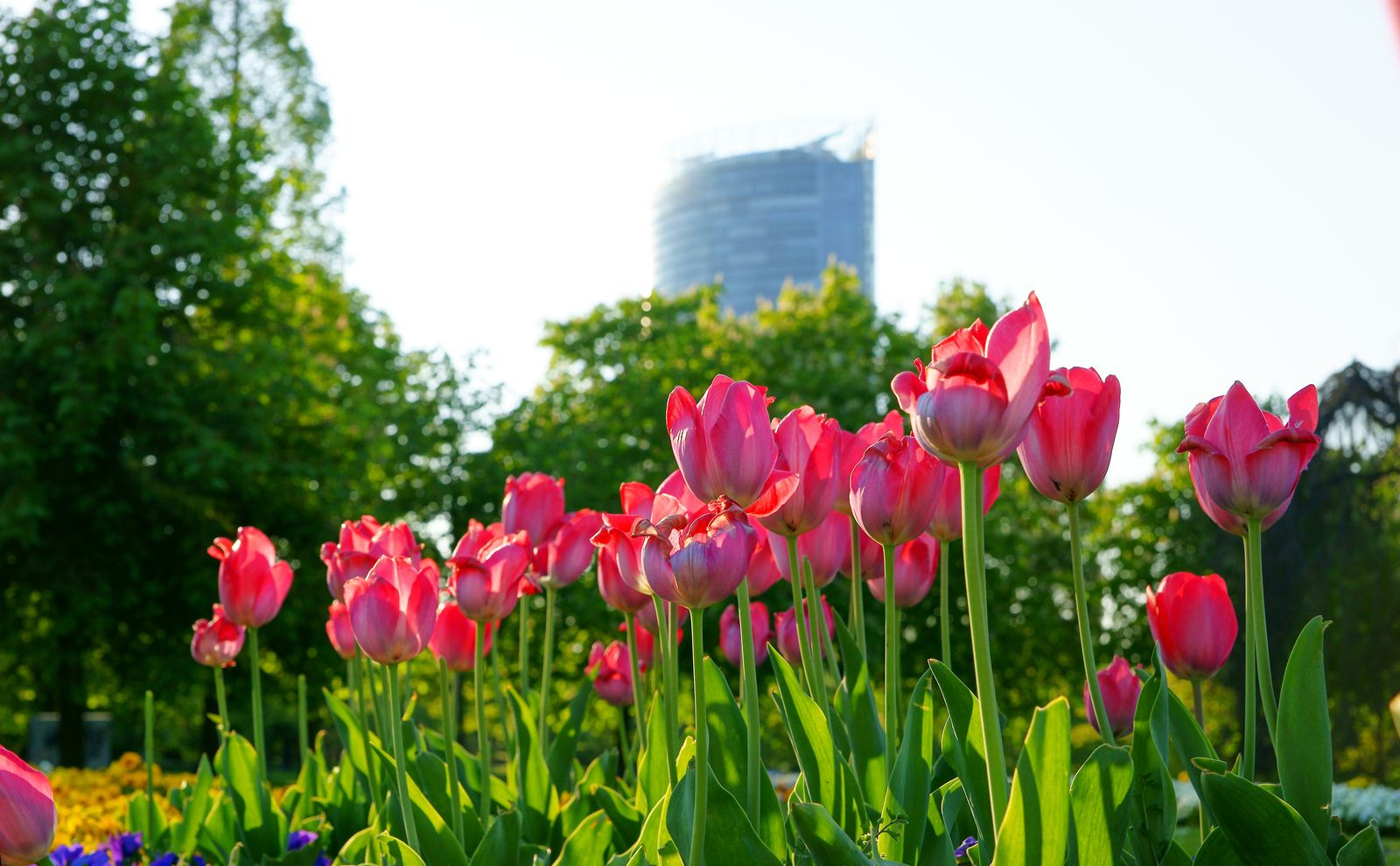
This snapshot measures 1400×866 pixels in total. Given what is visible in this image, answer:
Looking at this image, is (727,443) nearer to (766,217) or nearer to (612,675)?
(612,675)

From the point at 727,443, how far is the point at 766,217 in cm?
14361

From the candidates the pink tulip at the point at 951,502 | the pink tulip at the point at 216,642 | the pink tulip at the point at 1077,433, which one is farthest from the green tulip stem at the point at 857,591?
the pink tulip at the point at 216,642

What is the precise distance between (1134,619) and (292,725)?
15348 mm

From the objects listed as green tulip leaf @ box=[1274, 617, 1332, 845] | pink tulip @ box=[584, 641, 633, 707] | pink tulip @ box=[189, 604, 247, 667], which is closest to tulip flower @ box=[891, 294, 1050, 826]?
green tulip leaf @ box=[1274, 617, 1332, 845]

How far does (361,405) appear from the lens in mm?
15969

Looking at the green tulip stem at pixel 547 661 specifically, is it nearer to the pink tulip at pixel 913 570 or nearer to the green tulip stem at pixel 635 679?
the green tulip stem at pixel 635 679

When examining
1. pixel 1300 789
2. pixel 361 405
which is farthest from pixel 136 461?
pixel 1300 789

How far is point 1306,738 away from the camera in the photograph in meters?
1.72

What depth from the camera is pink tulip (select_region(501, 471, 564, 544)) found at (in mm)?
2941

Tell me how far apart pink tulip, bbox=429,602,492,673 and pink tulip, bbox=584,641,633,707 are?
652 mm

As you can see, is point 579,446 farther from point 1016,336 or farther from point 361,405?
point 1016,336

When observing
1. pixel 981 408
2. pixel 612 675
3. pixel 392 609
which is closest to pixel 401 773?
pixel 392 609

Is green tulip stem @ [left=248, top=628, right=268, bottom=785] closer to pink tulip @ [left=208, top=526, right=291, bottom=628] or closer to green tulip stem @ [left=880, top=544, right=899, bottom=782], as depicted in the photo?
pink tulip @ [left=208, top=526, right=291, bottom=628]

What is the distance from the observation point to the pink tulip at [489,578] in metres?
2.45
